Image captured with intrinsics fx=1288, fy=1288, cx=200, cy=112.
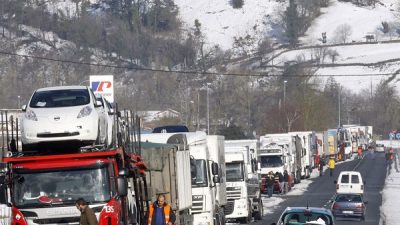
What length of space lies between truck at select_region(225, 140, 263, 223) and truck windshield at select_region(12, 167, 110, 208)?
2131 cm

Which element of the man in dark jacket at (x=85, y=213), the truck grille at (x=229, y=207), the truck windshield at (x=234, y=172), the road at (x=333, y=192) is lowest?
the road at (x=333, y=192)

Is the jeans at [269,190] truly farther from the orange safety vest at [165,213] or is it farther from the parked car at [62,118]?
the parked car at [62,118]

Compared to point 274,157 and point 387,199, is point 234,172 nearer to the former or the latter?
point 387,199

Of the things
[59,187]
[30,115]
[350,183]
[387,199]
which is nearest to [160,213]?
[30,115]

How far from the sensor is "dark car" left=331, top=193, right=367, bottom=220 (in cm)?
4768

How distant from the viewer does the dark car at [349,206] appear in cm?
4768

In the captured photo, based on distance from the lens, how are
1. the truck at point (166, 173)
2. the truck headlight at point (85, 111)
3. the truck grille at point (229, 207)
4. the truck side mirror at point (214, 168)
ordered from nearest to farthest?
the truck headlight at point (85, 111)
the truck at point (166, 173)
the truck side mirror at point (214, 168)
the truck grille at point (229, 207)

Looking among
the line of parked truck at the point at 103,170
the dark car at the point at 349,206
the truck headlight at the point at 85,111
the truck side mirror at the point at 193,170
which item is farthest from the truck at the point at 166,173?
the dark car at the point at 349,206

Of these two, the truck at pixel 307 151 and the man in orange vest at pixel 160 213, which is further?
the truck at pixel 307 151

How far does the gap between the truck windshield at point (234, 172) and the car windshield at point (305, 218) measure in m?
19.0

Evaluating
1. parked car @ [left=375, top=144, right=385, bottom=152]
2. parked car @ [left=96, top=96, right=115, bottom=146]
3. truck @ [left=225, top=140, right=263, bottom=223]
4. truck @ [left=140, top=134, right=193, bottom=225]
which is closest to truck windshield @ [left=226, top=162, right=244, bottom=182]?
truck @ [left=225, top=140, right=263, bottom=223]

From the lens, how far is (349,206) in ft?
157

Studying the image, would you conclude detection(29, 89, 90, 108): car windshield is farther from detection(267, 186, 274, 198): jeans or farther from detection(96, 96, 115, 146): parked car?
detection(267, 186, 274, 198): jeans

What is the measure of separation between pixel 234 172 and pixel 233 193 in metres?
1.57
